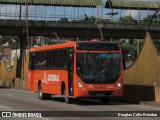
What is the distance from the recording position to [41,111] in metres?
21.5

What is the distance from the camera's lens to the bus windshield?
25891mm

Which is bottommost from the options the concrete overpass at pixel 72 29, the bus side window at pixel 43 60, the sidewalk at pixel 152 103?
the concrete overpass at pixel 72 29

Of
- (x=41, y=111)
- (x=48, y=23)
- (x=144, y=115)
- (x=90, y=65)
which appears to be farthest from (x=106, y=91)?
(x=48, y=23)

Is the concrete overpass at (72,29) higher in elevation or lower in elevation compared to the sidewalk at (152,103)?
lower

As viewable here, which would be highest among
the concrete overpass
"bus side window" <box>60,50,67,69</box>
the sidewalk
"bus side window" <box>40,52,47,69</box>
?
"bus side window" <box>60,50,67,69</box>

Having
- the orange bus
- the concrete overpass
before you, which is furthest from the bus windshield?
the concrete overpass

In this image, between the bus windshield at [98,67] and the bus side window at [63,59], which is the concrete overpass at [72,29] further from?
the bus windshield at [98,67]

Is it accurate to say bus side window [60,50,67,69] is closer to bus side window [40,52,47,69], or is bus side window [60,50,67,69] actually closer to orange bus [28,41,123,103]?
orange bus [28,41,123,103]

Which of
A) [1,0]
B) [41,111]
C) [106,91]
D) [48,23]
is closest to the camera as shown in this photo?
[41,111]

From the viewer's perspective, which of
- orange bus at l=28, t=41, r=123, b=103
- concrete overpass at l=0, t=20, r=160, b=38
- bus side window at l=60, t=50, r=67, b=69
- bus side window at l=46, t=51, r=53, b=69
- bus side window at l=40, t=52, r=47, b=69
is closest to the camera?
orange bus at l=28, t=41, r=123, b=103

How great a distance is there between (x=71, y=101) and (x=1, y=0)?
53.0 meters

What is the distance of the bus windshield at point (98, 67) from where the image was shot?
25.9 m

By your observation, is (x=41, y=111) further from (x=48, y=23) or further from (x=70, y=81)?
(x=48, y=23)

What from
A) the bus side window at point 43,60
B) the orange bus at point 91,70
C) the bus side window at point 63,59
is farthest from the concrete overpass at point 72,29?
the orange bus at point 91,70
